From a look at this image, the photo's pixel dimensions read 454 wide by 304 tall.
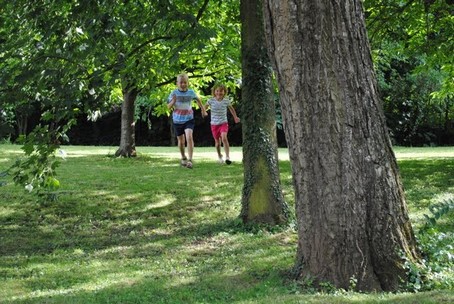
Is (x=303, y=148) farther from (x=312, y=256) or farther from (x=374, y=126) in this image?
(x=312, y=256)

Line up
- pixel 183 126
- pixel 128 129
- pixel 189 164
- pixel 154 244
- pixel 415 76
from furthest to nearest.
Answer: pixel 415 76, pixel 128 129, pixel 189 164, pixel 183 126, pixel 154 244

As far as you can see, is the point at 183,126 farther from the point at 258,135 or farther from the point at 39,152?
the point at 39,152

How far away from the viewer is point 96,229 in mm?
8555

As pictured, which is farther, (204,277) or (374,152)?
(204,277)

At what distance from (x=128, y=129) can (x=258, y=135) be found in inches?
433

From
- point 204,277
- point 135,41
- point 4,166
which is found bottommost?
point 204,277

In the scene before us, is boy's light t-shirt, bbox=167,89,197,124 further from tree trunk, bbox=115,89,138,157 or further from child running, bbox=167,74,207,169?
tree trunk, bbox=115,89,138,157

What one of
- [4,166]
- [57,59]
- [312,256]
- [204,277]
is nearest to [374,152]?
[312,256]

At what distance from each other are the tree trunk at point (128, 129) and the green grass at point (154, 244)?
5010mm

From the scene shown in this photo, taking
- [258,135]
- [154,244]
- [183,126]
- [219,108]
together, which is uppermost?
[219,108]

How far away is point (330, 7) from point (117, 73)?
106 inches

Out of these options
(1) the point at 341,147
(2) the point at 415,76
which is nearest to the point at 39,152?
(1) the point at 341,147

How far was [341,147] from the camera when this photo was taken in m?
5.13

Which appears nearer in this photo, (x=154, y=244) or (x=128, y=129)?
(x=154, y=244)
